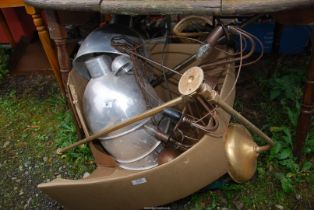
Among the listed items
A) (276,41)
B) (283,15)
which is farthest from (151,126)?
(276,41)

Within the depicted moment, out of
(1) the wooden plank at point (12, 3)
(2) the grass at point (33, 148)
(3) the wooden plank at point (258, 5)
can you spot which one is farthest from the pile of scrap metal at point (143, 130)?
(1) the wooden plank at point (12, 3)

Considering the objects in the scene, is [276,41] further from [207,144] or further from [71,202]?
[71,202]

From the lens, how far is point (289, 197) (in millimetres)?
1443

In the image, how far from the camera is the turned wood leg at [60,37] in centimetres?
136

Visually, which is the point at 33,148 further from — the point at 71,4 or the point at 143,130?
the point at 71,4

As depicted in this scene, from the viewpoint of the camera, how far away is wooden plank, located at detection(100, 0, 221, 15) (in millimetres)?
1103

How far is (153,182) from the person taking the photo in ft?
4.06

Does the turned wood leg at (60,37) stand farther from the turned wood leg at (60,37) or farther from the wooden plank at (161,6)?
the wooden plank at (161,6)

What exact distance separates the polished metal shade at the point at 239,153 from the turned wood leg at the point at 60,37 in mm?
794

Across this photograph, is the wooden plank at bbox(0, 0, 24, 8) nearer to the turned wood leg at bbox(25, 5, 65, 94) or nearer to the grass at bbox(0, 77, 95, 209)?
the turned wood leg at bbox(25, 5, 65, 94)

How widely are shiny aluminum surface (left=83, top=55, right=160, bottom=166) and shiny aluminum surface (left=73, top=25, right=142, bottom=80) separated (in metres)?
0.04

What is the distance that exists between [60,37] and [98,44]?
17cm

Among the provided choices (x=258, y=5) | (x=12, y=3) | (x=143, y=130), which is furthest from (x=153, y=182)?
(x=12, y=3)

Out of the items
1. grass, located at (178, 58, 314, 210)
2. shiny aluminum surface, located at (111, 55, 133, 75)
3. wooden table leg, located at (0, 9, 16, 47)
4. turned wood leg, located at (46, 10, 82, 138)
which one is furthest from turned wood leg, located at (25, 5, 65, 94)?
wooden table leg, located at (0, 9, 16, 47)
